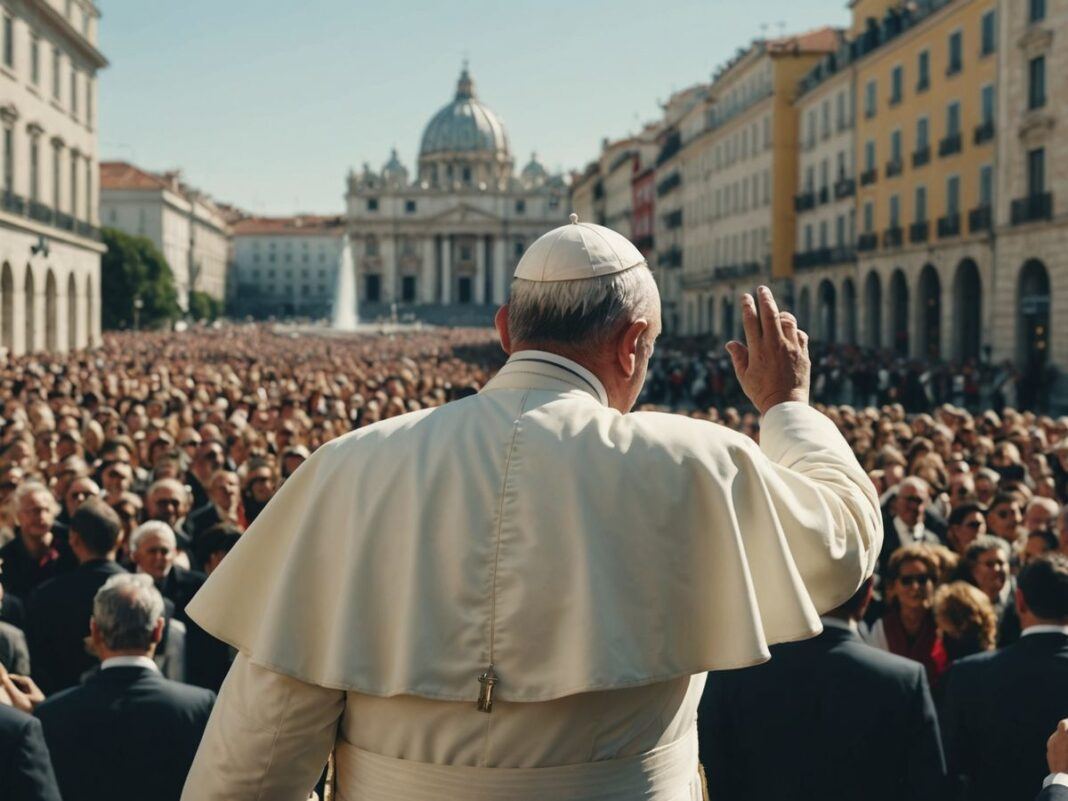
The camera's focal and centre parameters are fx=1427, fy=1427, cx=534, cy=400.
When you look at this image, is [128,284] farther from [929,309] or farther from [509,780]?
[509,780]

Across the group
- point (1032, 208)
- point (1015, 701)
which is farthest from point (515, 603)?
point (1032, 208)

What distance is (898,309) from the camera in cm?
5072

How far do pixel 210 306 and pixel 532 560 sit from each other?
441 ft

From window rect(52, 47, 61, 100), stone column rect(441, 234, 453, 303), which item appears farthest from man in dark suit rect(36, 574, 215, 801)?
stone column rect(441, 234, 453, 303)

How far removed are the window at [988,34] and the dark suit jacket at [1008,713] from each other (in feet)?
126

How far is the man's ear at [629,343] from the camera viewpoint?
8.97 feet

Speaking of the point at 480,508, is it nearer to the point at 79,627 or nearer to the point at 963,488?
the point at 79,627

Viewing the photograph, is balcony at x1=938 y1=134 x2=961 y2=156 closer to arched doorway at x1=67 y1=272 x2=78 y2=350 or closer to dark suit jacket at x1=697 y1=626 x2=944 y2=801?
arched doorway at x1=67 y1=272 x2=78 y2=350

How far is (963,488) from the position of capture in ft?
34.8

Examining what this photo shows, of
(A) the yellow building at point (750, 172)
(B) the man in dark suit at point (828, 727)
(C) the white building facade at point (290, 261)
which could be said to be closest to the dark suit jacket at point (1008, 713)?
(B) the man in dark suit at point (828, 727)

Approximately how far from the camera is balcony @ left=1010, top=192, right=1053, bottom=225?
37.0m

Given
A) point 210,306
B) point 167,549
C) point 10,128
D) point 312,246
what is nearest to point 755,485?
point 167,549

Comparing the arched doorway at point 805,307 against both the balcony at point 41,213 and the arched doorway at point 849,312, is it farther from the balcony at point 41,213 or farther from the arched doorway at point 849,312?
the balcony at point 41,213

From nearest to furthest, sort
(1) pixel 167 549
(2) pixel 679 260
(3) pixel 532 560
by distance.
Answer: (3) pixel 532 560 → (1) pixel 167 549 → (2) pixel 679 260
